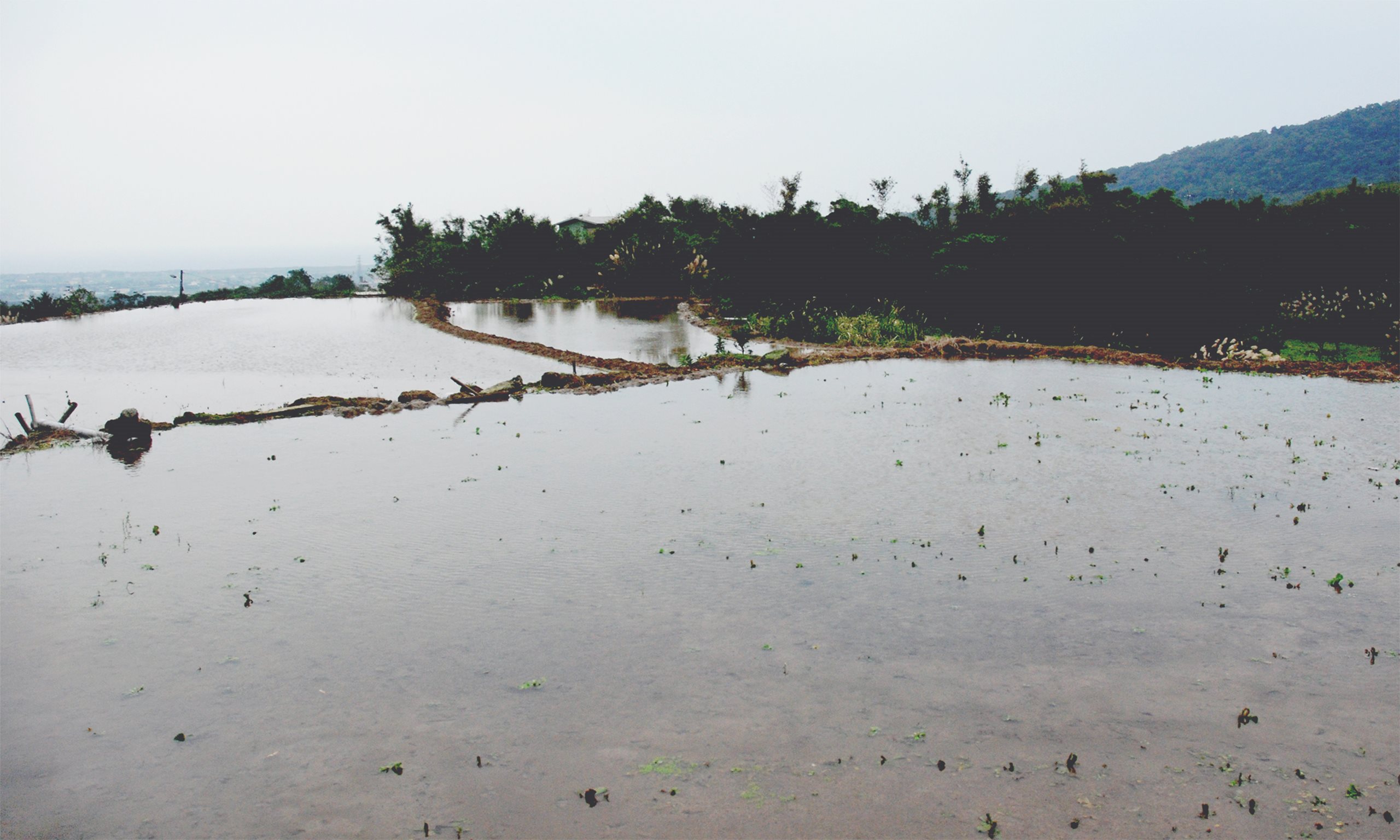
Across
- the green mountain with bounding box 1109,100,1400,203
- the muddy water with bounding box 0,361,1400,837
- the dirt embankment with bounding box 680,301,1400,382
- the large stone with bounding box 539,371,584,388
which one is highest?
the green mountain with bounding box 1109,100,1400,203

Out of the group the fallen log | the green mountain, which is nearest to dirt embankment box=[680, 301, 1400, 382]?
the fallen log

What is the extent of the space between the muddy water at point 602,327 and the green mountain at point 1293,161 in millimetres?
100535

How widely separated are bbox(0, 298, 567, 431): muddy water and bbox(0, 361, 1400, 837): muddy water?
22.9 ft

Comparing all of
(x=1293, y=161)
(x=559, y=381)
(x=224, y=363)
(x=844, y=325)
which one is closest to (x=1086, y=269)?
(x=844, y=325)

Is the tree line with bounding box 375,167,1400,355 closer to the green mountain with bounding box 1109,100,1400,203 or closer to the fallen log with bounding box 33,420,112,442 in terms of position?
the fallen log with bounding box 33,420,112,442

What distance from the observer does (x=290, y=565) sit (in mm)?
9758

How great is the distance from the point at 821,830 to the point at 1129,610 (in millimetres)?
4519

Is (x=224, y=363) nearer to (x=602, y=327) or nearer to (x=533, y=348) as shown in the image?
(x=533, y=348)

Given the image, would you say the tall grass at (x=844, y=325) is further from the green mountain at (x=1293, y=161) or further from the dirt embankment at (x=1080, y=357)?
the green mountain at (x=1293, y=161)

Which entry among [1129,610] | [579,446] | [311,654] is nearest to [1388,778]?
[1129,610]

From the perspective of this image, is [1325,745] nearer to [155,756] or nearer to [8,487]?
[155,756]

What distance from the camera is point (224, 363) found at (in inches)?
1071

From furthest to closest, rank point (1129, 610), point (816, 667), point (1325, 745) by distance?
1. point (1129, 610)
2. point (816, 667)
3. point (1325, 745)

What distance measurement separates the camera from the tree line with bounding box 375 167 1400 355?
2506 centimetres
